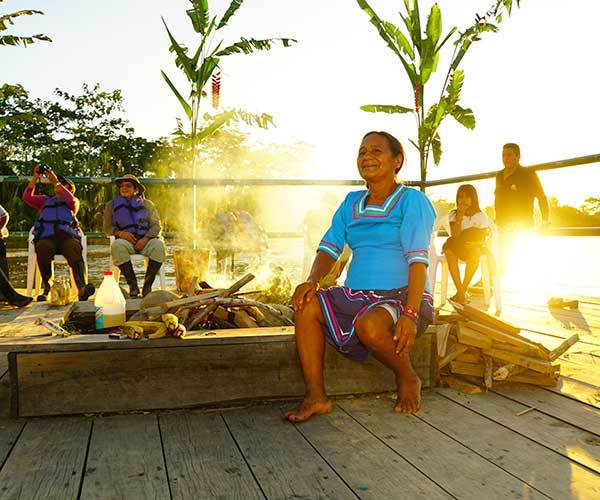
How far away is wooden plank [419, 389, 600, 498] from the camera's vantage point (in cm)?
160

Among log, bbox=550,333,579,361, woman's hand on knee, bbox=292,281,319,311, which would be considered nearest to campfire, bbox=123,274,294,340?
woman's hand on knee, bbox=292,281,319,311

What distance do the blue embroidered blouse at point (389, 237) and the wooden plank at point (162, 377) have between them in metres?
0.36

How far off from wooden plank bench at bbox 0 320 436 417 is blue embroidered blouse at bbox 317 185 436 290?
0.37 m

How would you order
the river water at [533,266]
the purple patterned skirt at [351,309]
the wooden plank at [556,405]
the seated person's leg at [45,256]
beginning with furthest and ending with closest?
1. the river water at [533,266]
2. the seated person's leg at [45,256]
3. the purple patterned skirt at [351,309]
4. the wooden plank at [556,405]

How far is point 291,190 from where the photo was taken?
622cm

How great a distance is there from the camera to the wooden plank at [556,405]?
213cm

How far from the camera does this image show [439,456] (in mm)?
1816

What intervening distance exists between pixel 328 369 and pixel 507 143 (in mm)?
3362

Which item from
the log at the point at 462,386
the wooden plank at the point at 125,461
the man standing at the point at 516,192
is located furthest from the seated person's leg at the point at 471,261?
the wooden plank at the point at 125,461

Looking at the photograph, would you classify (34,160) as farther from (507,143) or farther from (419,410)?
(419,410)

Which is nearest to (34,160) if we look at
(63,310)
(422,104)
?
(422,104)

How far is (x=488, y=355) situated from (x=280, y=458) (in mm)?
1204

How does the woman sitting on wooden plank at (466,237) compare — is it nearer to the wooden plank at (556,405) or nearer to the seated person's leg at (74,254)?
the wooden plank at (556,405)

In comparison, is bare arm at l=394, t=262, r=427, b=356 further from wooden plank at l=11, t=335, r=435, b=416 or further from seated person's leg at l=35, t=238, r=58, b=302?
seated person's leg at l=35, t=238, r=58, b=302
